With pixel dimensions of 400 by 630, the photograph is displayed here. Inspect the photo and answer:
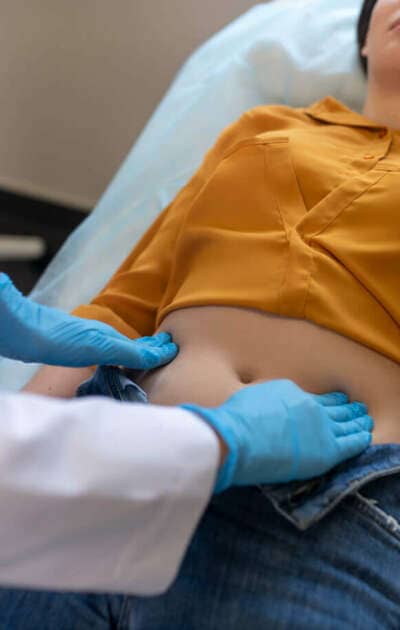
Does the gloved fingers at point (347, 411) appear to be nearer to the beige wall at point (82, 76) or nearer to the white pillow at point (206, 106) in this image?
the white pillow at point (206, 106)

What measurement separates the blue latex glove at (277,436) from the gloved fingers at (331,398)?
0.03 m

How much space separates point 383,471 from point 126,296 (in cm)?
46

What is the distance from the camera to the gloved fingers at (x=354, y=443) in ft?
2.32

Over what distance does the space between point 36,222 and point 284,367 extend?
1.48 meters

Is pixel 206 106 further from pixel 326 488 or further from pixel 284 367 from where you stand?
pixel 326 488

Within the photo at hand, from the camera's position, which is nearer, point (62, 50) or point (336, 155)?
point (336, 155)

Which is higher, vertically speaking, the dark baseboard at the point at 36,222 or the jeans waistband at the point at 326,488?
the jeans waistband at the point at 326,488

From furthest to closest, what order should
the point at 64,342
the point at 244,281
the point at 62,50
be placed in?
the point at 62,50 → the point at 244,281 → the point at 64,342

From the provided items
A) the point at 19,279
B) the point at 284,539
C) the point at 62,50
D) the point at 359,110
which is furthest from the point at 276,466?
the point at 62,50

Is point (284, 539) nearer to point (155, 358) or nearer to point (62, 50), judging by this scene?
point (155, 358)

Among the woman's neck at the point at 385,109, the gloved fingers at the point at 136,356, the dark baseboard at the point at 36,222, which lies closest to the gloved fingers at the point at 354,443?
the gloved fingers at the point at 136,356

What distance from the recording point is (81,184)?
2113mm

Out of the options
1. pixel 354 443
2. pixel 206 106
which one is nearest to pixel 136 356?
pixel 354 443

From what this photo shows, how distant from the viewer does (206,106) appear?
1414 millimetres
